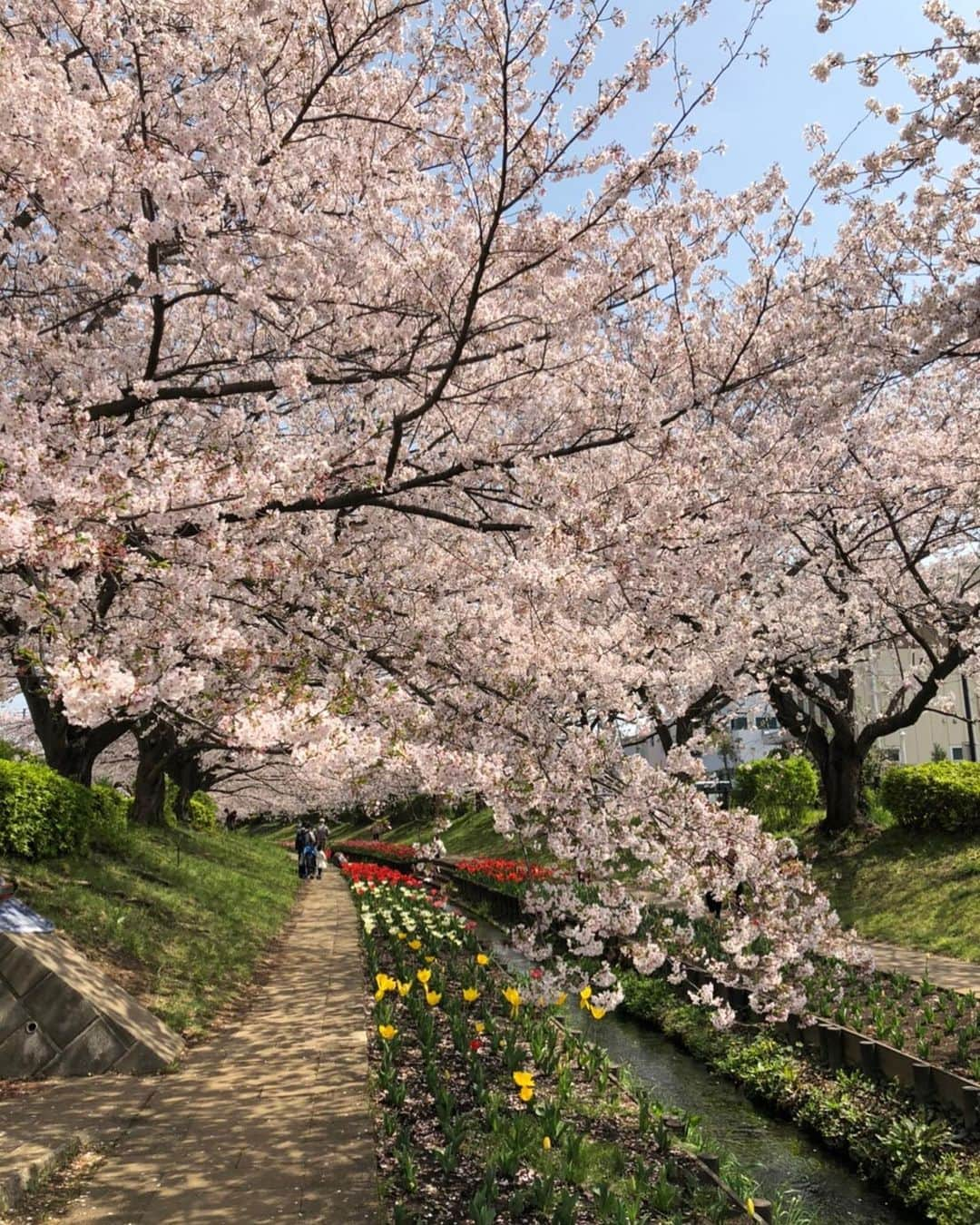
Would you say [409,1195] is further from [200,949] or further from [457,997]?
[200,949]

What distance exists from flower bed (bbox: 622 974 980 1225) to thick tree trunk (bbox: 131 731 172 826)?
10968 millimetres

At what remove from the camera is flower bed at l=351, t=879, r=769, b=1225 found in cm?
429

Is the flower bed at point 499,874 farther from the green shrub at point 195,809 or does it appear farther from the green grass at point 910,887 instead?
the green shrub at point 195,809

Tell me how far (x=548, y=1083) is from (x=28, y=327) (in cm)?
664

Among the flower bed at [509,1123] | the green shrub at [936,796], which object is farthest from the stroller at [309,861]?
the flower bed at [509,1123]

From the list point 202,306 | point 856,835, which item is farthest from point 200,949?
point 856,835

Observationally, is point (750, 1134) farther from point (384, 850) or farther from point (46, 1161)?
point (384, 850)

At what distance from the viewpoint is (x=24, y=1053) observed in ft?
19.2

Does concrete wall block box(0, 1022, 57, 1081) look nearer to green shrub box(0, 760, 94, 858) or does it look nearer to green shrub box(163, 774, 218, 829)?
green shrub box(0, 760, 94, 858)

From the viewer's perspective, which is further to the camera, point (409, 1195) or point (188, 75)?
point (188, 75)

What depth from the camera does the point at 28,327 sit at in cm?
636

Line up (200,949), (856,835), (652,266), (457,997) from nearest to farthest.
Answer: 1. (652,266)
2. (457,997)
3. (200,949)
4. (856,835)

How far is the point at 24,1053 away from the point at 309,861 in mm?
20220

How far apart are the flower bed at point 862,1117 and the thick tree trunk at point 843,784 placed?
961 centimetres
